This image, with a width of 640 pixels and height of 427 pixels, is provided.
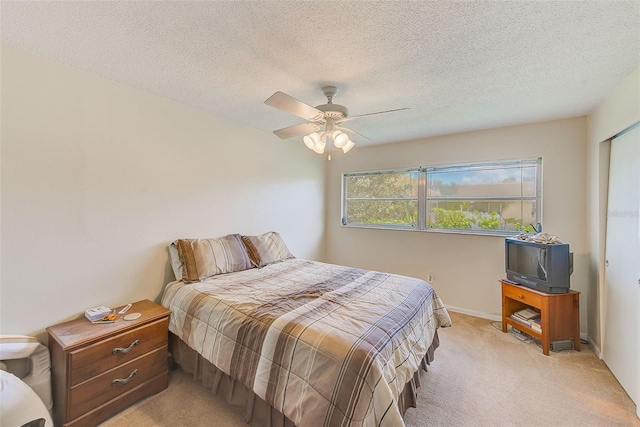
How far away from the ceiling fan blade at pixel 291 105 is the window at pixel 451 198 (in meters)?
2.35

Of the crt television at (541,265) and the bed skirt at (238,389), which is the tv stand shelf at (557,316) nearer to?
the crt television at (541,265)

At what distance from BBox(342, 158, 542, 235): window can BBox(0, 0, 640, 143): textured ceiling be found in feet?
3.19

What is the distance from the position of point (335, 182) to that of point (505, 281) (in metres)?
2.84

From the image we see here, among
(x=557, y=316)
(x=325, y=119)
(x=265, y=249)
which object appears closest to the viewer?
(x=325, y=119)

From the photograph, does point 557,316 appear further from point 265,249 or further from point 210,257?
point 210,257

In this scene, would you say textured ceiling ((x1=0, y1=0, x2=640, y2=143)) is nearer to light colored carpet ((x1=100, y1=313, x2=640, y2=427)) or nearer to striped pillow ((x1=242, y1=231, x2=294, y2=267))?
striped pillow ((x1=242, y1=231, x2=294, y2=267))

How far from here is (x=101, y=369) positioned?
1.68 metres

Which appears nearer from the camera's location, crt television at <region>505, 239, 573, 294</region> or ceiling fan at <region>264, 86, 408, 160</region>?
ceiling fan at <region>264, 86, 408, 160</region>

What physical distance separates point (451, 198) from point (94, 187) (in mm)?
3936

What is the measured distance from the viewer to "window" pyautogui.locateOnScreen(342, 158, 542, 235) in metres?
3.16

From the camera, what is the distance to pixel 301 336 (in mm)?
1448

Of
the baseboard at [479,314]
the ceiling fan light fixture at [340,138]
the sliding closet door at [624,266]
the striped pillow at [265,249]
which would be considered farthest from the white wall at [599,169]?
the striped pillow at [265,249]

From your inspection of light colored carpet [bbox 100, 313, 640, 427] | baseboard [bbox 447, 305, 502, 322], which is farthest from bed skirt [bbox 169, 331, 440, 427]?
baseboard [bbox 447, 305, 502, 322]

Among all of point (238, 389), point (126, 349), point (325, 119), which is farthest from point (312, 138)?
point (126, 349)
